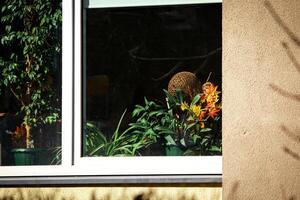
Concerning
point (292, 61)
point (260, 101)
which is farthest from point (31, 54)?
point (292, 61)

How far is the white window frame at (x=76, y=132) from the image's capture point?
6250 mm

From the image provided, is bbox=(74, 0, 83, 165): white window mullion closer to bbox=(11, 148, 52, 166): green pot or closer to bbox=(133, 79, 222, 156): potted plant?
bbox=(11, 148, 52, 166): green pot

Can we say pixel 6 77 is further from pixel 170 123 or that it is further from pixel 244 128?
pixel 244 128

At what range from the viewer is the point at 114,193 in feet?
20.1

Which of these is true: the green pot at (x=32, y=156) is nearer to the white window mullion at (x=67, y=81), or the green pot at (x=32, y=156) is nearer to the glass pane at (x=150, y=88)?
the white window mullion at (x=67, y=81)

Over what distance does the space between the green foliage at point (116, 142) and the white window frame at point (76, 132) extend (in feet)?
0.20

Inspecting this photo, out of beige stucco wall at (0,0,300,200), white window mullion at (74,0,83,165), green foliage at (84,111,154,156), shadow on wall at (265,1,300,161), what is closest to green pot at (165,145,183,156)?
green foliage at (84,111,154,156)

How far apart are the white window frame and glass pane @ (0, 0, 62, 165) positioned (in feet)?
0.24

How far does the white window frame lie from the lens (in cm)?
625

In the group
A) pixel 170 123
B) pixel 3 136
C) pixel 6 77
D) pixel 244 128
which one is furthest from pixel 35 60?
pixel 244 128

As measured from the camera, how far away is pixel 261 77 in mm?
5434

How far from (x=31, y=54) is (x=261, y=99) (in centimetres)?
209

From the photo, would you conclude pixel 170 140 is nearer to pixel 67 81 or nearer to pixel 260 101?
pixel 67 81

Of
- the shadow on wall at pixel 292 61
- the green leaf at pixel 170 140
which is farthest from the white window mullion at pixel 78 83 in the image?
the shadow on wall at pixel 292 61
